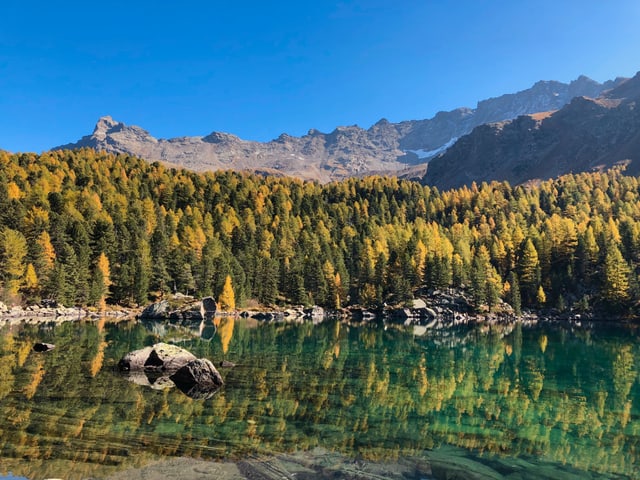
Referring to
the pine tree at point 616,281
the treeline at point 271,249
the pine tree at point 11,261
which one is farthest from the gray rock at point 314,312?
the pine tree at point 616,281

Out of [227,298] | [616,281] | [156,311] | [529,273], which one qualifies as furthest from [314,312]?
[616,281]

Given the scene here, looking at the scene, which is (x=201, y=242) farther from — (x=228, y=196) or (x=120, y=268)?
(x=228, y=196)

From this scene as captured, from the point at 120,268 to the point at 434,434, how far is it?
9678 centimetres

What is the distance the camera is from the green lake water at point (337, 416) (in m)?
15.1

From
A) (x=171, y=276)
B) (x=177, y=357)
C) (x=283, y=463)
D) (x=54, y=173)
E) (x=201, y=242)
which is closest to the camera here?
(x=283, y=463)

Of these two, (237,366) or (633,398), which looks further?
(237,366)

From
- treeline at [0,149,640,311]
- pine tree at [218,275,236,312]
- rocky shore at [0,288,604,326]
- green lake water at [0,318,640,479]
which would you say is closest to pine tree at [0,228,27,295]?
treeline at [0,149,640,311]

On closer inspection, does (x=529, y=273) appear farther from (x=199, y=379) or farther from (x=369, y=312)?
(x=199, y=379)

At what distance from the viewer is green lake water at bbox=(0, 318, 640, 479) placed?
1508 centimetres

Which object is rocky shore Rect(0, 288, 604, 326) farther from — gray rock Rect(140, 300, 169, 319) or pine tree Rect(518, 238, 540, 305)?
pine tree Rect(518, 238, 540, 305)

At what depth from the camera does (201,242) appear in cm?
12850

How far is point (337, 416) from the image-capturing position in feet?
68.5

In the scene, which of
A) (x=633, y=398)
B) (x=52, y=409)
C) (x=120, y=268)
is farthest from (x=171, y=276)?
(x=633, y=398)

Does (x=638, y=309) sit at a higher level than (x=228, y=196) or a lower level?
lower
